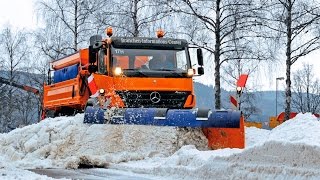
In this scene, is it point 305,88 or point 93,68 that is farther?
point 305,88

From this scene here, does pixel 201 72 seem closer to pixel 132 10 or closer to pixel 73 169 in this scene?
pixel 73 169

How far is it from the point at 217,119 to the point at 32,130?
3.98 m

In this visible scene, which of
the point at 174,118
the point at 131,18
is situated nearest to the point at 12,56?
the point at 131,18

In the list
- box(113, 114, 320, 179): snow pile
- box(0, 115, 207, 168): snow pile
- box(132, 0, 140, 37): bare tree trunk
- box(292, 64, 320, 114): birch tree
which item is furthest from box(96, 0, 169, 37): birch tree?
box(292, 64, 320, 114): birch tree

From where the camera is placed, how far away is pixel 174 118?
1075cm

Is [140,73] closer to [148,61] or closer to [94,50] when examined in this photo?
[148,61]

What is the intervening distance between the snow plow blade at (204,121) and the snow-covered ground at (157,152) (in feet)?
0.55

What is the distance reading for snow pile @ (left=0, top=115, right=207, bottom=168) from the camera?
33.9ft

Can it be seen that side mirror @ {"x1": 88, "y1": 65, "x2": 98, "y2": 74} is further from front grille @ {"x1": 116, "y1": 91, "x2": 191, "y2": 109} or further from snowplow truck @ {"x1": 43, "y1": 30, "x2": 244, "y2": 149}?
front grille @ {"x1": 116, "y1": 91, "x2": 191, "y2": 109}

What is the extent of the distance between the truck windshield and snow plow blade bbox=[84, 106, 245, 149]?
2.35m

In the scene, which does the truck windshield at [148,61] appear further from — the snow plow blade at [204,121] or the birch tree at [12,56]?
the birch tree at [12,56]

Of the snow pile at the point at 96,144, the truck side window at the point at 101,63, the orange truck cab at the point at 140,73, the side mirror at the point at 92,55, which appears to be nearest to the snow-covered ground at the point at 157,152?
the snow pile at the point at 96,144

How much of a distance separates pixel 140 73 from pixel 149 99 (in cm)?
66

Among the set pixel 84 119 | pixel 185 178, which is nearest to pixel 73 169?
pixel 84 119
